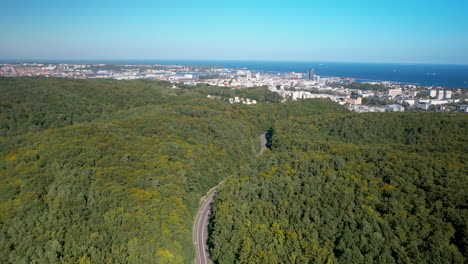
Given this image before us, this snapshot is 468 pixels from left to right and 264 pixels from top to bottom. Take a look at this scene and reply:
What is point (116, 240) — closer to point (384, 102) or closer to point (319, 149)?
point (319, 149)

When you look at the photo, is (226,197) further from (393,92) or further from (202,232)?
(393,92)

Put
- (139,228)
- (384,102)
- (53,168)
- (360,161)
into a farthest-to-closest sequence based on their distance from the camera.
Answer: (384,102) → (360,161) → (53,168) → (139,228)

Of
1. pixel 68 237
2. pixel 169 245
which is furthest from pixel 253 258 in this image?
pixel 68 237

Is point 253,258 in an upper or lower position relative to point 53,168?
lower

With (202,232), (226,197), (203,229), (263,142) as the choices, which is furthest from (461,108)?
(202,232)

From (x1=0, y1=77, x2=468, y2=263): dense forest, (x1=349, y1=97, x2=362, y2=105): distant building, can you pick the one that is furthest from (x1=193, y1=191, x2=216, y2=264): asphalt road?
(x1=349, y1=97, x2=362, y2=105): distant building

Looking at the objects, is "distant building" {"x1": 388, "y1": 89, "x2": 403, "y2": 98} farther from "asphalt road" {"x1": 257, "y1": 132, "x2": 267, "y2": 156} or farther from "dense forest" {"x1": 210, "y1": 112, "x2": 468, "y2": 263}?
"dense forest" {"x1": 210, "y1": 112, "x2": 468, "y2": 263}
